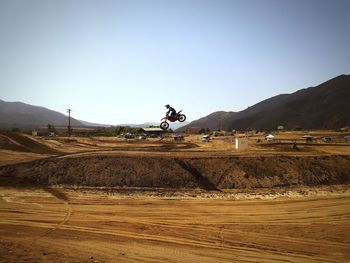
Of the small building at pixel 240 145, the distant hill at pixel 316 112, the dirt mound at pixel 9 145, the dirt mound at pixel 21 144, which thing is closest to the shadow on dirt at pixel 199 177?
the small building at pixel 240 145

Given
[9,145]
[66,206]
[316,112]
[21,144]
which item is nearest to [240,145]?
[66,206]

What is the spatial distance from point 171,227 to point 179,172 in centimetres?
1187

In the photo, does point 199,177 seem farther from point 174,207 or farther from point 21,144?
point 21,144

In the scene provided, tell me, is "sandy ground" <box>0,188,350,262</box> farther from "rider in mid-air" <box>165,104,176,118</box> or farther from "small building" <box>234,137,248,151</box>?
"small building" <box>234,137,248,151</box>

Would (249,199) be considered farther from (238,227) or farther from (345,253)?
(345,253)

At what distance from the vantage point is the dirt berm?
26.9m

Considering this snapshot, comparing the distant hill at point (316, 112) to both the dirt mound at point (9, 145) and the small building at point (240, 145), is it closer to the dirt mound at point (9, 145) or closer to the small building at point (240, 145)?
the small building at point (240, 145)

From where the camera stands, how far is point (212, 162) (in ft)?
98.2

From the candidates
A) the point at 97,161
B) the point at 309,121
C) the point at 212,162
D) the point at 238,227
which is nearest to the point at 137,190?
the point at 97,161

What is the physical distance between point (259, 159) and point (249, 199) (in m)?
8.19

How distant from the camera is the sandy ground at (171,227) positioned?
12.7 m

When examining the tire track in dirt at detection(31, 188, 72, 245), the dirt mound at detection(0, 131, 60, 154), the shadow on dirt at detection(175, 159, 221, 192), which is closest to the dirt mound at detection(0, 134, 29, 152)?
the dirt mound at detection(0, 131, 60, 154)

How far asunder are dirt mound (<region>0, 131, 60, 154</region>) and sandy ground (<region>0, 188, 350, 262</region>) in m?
17.1

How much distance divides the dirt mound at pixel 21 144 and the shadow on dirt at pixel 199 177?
20.6 metres
